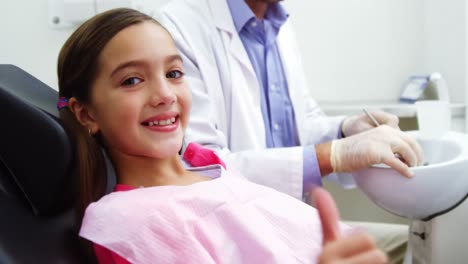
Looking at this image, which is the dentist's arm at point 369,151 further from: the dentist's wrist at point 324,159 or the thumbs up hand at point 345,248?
the thumbs up hand at point 345,248

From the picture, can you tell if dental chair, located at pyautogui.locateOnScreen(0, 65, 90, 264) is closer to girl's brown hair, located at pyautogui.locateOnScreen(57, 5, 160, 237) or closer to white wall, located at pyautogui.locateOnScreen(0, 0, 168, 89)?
girl's brown hair, located at pyautogui.locateOnScreen(57, 5, 160, 237)

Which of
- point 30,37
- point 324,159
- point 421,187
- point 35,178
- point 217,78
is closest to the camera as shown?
point 35,178

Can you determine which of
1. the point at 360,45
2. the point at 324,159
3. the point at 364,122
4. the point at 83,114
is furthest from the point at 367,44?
the point at 83,114

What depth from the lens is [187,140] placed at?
110 centimetres

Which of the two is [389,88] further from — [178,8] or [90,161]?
[90,161]

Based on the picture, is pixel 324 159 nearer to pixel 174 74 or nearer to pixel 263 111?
pixel 263 111

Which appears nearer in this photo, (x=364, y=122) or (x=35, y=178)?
(x=35, y=178)

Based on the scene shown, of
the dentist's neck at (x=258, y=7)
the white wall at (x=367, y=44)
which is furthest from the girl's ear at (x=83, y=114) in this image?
the white wall at (x=367, y=44)

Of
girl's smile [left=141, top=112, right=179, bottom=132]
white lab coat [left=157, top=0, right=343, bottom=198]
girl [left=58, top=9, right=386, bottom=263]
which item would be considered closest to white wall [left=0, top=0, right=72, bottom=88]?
white lab coat [left=157, top=0, right=343, bottom=198]

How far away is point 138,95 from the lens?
759 mm

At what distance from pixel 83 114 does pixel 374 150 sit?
1.84 ft

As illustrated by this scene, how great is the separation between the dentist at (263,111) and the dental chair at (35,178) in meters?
0.43

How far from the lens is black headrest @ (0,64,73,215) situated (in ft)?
2.20

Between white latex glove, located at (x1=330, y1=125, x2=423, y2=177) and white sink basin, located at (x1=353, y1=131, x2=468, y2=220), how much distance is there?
0.02 m
